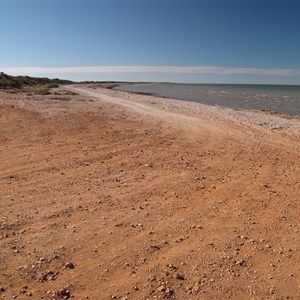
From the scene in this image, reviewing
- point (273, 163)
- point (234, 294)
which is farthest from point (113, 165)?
point (234, 294)

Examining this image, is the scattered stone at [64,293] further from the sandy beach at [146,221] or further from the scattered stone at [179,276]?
the scattered stone at [179,276]

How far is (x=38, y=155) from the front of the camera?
9.85 m

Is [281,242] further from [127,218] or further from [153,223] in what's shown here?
[127,218]

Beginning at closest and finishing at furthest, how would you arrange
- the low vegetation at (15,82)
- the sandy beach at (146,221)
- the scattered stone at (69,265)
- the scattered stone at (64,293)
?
the scattered stone at (64,293) < the sandy beach at (146,221) < the scattered stone at (69,265) < the low vegetation at (15,82)

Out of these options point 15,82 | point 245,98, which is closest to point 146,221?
point 245,98

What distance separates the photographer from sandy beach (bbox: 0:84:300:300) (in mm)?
4336

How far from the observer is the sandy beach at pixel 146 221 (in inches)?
171

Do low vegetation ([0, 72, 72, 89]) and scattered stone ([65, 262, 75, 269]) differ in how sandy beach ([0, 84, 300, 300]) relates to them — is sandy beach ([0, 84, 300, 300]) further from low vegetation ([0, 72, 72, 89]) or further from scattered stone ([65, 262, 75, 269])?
low vegetation ([0, 72, 72, 89])

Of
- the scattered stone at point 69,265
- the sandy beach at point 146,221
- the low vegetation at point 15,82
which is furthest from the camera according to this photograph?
the low vegetation at point 15,82

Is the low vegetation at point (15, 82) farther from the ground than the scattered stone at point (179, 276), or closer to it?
farther from the ground

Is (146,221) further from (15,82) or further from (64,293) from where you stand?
(15,82)

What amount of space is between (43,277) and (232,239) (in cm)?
301

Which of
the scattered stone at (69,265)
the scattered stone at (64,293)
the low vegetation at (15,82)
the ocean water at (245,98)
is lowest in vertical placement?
the ocean water at (245,98)

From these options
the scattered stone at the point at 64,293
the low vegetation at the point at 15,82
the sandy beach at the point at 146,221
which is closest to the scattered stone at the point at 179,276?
the sandy beach at the point at 146,221
